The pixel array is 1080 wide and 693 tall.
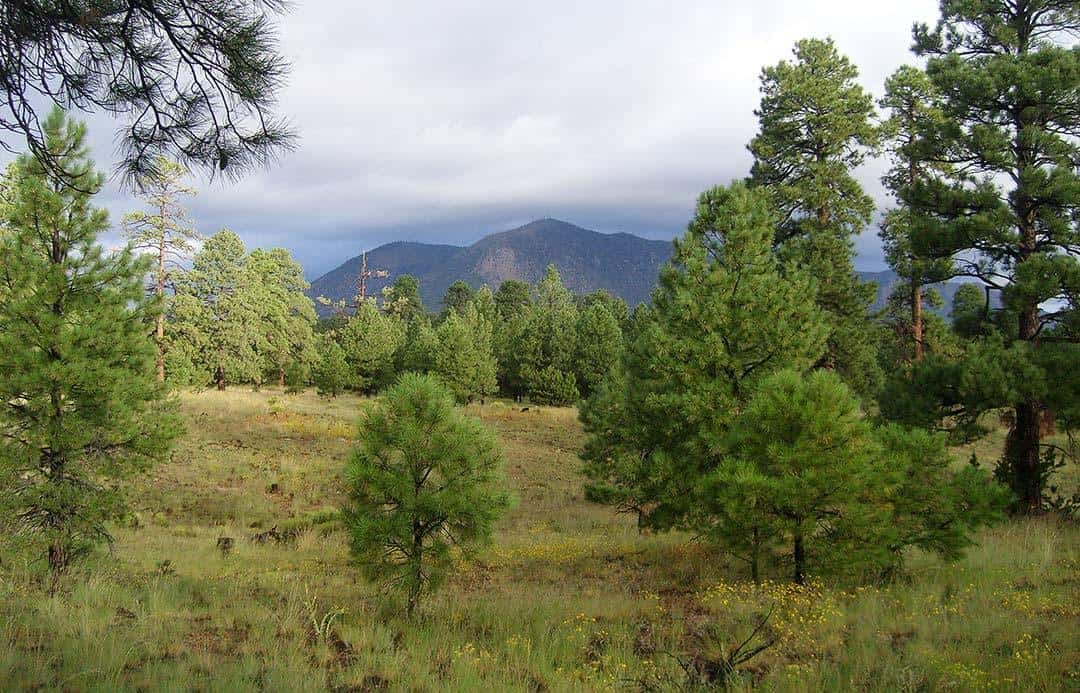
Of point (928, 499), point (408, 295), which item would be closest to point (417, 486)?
point (928, 499)

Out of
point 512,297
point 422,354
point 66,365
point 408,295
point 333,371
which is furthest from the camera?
point 512,297

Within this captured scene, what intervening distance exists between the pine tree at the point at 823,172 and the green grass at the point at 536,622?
8.98 metres

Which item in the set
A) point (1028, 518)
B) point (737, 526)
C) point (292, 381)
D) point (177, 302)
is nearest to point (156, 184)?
point (737, 526)

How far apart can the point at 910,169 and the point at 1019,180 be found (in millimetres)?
8336

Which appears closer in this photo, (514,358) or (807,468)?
(807,468)

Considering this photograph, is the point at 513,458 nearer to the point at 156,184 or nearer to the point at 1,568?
the point at 1,568

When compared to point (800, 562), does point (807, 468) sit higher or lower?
higher

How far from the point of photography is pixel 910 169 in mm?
19203

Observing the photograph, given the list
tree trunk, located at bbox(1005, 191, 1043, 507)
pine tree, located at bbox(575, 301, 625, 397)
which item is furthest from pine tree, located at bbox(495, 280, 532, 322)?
tree trunk, located at bbox(1005, 191, 1043, 507)

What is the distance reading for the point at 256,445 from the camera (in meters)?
23.9

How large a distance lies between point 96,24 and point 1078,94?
14.7 meters

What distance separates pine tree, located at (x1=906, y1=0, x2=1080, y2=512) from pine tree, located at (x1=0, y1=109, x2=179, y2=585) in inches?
582

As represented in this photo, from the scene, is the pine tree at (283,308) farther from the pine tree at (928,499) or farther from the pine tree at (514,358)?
the pine tree at (928,499)

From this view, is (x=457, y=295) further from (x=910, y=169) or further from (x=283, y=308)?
(x=910, y=169)
